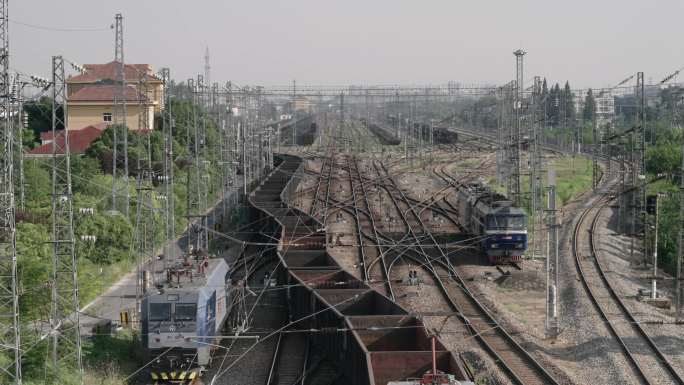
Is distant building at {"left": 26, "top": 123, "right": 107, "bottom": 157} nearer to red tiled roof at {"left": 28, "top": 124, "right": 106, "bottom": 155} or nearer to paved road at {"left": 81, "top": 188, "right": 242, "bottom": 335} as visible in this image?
red tiled roof at {"left": 28, "top": 124, "right": 106, "bottom": 155}

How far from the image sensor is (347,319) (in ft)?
50.3

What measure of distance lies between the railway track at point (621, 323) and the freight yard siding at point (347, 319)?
4460 mm

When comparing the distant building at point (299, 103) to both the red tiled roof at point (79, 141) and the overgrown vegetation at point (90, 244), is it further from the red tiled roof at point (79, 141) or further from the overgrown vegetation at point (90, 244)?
the overgrown vegetation at point (90, 244)

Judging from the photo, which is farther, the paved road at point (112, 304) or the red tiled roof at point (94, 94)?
the red tiled roof at point (94, 94)

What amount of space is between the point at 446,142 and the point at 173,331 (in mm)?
65594

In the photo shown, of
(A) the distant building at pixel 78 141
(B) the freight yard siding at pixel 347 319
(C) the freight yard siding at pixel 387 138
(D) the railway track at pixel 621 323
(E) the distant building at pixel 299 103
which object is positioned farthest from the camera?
(C) the freight yard siding at pixel 387 138

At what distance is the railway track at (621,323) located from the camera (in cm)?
1548

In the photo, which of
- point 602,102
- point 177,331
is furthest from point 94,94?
point 177,331

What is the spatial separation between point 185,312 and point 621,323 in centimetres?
991

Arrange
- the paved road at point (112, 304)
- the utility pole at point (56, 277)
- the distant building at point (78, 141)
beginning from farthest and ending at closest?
the distant building at point (78, 141) < the paved road at point (112, 304) < the utility pole at point (56, 277)

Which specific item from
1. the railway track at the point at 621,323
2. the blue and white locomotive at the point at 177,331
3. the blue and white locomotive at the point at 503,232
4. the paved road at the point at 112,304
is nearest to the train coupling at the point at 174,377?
the blue and white locomotive at the point at 177,331

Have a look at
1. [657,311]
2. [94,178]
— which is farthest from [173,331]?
[94,178]

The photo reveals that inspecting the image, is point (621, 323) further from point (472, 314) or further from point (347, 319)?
point (347, 319)

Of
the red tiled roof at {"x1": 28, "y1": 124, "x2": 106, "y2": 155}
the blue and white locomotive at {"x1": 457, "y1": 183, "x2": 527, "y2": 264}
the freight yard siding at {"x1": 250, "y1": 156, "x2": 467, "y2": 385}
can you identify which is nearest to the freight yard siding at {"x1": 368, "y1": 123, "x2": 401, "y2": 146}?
the red tiled roof at {"x1": 28, "y1": 124, "x2": 106, "y2": 155}
